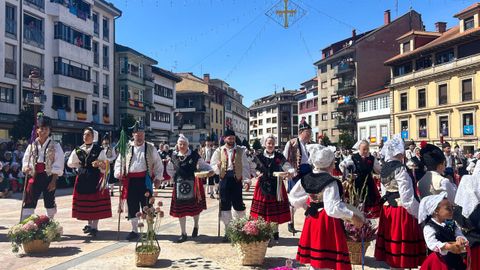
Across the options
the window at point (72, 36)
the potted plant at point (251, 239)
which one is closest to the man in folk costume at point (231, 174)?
the potted plant at point (251, 239)

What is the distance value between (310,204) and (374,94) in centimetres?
4978

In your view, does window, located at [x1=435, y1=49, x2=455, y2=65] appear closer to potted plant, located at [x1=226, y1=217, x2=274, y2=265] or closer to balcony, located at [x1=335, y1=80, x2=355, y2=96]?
balcony, located at [x1=335, y1=80, x2=355, y2=96]

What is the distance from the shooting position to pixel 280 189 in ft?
26.4

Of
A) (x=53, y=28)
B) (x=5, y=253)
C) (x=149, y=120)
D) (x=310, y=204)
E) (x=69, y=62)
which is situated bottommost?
(x=5, y=253)

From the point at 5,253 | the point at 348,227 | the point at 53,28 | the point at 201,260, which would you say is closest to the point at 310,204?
the point at 348,227

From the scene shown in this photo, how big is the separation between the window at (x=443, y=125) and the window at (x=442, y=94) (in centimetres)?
145

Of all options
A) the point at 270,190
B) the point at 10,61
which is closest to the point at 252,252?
the point at 270,190

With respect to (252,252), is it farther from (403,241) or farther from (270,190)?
(403,241)

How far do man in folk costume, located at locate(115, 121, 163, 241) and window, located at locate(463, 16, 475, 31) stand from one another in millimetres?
37162

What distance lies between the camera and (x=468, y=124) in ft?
124

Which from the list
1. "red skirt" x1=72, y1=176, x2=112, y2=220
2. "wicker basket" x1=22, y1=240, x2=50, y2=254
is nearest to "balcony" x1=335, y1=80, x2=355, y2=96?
"red skirt" x1=72, y1=176, x2=112, y2=220

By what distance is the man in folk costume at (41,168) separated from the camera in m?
8.73

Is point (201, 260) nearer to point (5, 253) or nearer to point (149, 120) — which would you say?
point (5, 253)

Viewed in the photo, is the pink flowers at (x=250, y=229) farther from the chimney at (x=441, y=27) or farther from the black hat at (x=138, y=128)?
the chimney at (x=441, y=27)
